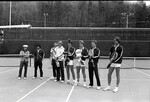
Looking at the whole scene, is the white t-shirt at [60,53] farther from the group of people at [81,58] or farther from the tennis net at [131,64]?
the tennis net at [131,64]

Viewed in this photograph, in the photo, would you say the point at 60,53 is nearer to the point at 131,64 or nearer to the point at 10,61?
the point at 131,64

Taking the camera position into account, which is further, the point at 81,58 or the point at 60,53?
the point at 60,53

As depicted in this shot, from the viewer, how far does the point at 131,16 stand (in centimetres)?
3653

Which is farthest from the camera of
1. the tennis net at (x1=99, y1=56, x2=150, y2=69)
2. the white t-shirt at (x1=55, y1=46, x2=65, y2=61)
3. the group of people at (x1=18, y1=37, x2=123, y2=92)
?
the tennis net at (x1=99, y1=56, x2=150, y2=69)

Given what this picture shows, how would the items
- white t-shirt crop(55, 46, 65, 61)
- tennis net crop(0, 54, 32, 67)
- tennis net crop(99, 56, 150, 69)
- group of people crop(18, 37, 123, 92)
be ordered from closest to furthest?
group of people crop(18, 37, 123, 92) → white t-shirt crop(55, 46, 65, 61) → tennis net crop(99, 56, 150, 69) → tennis net crop(0, 54, 32, 67)

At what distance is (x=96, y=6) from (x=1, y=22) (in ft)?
53.9

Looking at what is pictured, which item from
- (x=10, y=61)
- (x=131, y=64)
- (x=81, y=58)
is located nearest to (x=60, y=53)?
(x=81, y=58)

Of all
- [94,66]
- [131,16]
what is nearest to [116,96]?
[94,66]

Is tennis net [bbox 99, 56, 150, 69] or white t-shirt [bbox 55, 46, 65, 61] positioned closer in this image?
white t-shirt [bbox 55, 46, 65, 61]

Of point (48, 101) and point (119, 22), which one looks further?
point (119, 22)

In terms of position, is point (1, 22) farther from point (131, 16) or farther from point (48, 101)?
point (48, 101)

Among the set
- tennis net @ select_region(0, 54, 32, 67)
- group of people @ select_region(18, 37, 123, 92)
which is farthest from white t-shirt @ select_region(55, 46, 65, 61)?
tennis net @ select_region(0, 54, 32, 67)

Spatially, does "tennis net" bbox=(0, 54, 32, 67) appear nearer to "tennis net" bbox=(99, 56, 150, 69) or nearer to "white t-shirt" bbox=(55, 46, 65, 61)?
"tennis net" bbox=(99, 56, 150, 69)

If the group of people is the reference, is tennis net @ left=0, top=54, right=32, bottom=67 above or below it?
below
